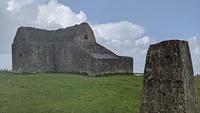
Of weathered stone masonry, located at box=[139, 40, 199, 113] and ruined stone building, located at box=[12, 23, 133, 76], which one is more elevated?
ruined stone building, located at box=[12, 23, 133, 76]

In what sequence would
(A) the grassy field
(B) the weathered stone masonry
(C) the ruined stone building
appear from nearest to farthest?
(B) the weathered stone masonry, (A) the grassy field, (C) the ruined stone building

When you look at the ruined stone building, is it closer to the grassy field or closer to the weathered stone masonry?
the grassy field

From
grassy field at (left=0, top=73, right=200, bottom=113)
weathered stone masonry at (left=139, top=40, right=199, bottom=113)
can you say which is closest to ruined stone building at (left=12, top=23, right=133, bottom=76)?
grassy field at (left=0, top=73, right=200, bottom=113)

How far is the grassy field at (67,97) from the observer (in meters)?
14.4

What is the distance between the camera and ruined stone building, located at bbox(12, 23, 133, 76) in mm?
36438

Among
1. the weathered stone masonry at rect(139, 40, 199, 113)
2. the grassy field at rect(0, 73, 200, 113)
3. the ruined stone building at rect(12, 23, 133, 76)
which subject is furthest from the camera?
the ruined stone building at rect(12, 23, 133, 76)

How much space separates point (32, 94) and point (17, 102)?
199 centimetres

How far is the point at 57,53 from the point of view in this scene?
40312 millimetres

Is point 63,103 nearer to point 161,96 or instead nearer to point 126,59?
point 161,96

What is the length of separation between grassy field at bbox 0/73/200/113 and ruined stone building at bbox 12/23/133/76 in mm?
14653

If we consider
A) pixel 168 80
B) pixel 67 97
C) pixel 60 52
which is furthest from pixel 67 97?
pixel 60 52

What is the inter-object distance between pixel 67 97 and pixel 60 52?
23.3 meters

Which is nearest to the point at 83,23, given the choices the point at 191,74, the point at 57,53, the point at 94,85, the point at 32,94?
the point at 57,53

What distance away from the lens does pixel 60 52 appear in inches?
1570
